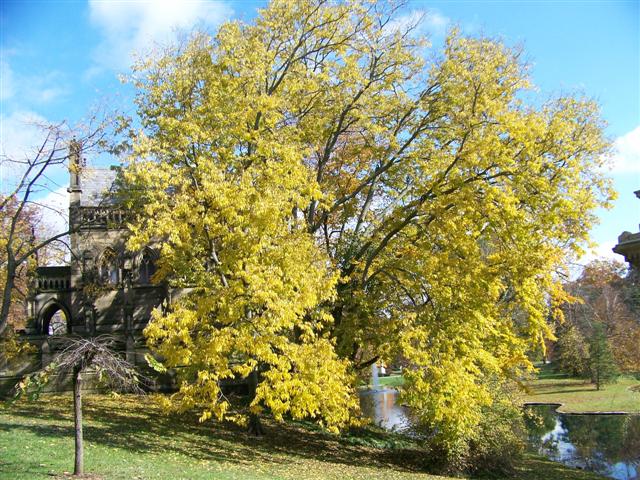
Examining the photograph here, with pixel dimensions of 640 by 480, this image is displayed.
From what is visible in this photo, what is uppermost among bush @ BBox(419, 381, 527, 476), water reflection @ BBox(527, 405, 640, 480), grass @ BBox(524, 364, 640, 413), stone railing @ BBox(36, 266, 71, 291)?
stone railing @ BBox(36, 266, 71, 291)

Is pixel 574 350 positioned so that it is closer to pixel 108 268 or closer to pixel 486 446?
pixel 486 446

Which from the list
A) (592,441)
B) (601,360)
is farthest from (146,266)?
(601,360)

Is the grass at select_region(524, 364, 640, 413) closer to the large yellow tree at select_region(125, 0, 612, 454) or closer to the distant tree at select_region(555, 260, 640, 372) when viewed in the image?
the distant tree at select_region(555, 260, 640, 372)

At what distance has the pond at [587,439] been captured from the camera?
22594 millimetres

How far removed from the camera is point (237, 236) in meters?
14.0

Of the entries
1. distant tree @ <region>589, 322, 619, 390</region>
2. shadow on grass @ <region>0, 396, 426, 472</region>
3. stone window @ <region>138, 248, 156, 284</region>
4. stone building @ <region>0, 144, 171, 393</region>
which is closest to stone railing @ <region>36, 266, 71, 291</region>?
stone building @ <region>0, 144, 171, 393</region>

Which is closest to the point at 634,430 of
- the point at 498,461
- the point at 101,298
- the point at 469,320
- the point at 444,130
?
the point at 498,461

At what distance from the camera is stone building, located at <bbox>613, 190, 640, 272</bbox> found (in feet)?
30.9

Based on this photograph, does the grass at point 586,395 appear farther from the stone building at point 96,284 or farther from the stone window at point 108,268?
the stone window at point 108,268

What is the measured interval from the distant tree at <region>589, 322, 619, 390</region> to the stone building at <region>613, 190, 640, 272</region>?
3820 cm

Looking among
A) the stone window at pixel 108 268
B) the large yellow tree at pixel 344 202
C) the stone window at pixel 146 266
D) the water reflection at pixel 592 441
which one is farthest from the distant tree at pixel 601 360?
the stone window at pixel 108 268

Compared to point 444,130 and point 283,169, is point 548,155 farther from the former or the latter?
point 283,169

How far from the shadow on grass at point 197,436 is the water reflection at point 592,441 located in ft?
18.8

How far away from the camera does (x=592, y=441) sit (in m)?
27.7
